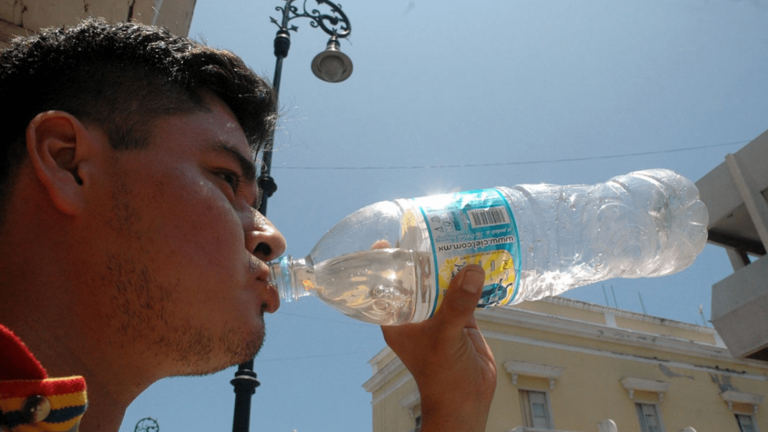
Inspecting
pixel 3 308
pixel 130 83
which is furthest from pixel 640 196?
pixel 3 308

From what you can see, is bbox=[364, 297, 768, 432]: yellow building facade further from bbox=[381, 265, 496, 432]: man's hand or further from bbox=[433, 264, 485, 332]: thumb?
bbox=[433, 264, 485, 332]: thumb

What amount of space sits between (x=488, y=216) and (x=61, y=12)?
6.14 feet

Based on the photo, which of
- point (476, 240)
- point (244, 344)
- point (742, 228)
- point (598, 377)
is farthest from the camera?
point (598, 377)

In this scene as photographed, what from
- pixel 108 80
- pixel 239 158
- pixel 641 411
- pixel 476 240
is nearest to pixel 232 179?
pixel 239 158

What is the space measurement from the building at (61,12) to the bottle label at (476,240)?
1.49 meters

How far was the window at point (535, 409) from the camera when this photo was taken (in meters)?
12.6

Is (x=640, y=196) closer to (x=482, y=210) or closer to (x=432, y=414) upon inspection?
(x=482, y=210)

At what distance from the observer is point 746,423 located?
15.6 m

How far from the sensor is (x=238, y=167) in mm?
1365

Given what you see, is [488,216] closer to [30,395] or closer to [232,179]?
[232,179]

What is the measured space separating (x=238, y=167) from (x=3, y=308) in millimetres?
570

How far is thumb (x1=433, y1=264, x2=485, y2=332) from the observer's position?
1676 millimetres

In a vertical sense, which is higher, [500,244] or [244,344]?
[500,244]

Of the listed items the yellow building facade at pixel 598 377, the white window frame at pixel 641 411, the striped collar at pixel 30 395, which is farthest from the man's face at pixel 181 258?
the white window frame at pixel 641 411
